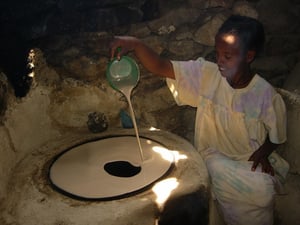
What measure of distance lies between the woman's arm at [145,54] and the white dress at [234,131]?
5 centimetres

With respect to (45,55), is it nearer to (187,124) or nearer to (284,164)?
(187,124)

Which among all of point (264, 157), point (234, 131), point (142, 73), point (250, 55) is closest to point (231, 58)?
point (250, 55)

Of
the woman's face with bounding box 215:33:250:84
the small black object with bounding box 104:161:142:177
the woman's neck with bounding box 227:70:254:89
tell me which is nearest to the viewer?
the small black object with bounding box 104:161:142:177

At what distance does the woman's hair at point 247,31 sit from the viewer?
1984 millimetres

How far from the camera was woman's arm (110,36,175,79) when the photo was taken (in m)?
2.03

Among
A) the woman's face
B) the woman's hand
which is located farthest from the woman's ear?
the woman's hand

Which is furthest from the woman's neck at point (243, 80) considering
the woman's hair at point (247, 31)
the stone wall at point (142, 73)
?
the stone wall at point (142, 73)

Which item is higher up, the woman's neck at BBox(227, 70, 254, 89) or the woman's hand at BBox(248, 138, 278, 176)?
the woman's neck at BBox(227, 70, 254, 89)

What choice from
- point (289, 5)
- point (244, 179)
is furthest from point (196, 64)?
point (289, 5)

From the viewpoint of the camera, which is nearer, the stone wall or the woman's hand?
the woman's hand

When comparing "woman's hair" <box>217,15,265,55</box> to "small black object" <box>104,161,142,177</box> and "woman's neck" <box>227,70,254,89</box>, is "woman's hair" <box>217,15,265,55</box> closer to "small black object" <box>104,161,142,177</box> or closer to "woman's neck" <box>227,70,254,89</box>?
"woman's neck" <box>227,70,254,89</box>

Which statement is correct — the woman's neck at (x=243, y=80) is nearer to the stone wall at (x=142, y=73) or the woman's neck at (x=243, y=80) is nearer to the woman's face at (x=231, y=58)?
the woman's face at (x=231, y=58)

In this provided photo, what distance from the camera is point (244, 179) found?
2.01 metres

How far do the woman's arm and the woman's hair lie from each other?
1.28 feet
